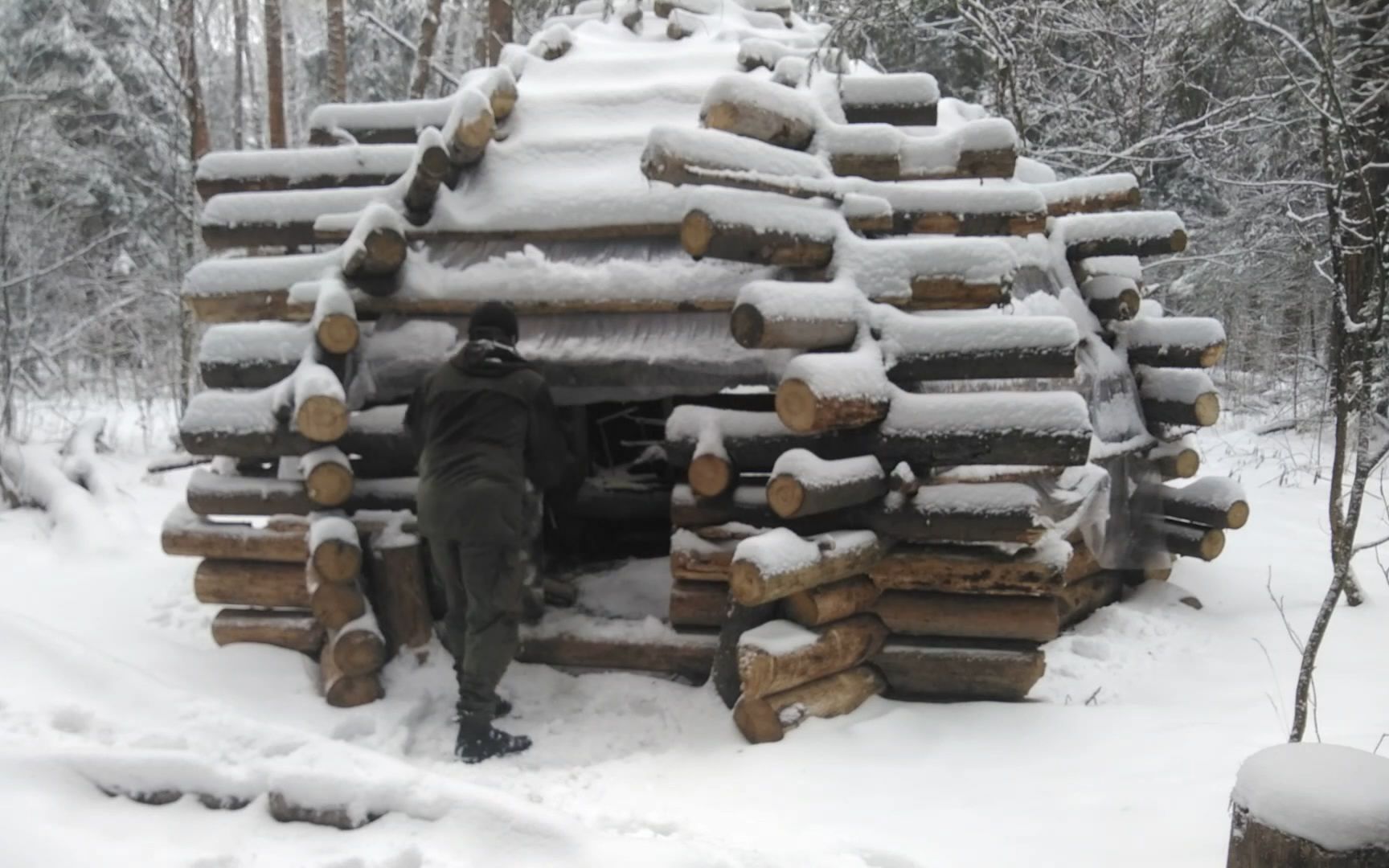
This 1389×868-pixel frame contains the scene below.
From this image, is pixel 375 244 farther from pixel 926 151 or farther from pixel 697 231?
pixel 926 151

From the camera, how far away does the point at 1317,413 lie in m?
12.7

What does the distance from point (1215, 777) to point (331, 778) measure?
11.3 feet

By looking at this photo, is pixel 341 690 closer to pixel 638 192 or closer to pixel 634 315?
pixel 634 315

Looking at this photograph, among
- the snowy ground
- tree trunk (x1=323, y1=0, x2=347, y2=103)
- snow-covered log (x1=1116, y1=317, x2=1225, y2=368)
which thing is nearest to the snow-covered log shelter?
A: the snowy ground

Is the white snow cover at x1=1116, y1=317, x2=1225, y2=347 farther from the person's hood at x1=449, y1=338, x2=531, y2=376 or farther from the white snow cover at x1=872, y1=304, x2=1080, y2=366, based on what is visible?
the person's hood at x1=449, y1=338, x2=531, y2=376

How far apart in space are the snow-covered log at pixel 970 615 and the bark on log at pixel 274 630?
10.5 feet

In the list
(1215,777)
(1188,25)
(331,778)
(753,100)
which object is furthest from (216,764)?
(1188,25)

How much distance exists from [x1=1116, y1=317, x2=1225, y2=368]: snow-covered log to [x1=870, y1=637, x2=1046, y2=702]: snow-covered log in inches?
162

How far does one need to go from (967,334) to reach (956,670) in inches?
71.6

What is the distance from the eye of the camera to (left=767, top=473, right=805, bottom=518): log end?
4812 mm

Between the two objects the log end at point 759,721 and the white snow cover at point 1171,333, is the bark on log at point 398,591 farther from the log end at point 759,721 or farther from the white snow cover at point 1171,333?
the white snow cover at point 1171,333

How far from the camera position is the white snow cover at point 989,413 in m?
5.14

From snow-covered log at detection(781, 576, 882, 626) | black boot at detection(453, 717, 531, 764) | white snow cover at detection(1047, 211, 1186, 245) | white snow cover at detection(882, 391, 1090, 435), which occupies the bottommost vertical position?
black boot at detection(453, 717, 531, 764)

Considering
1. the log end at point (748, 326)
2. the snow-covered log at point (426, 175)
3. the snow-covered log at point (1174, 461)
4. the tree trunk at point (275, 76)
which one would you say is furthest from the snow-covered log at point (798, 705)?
the tree trunk at point (275, 76)
